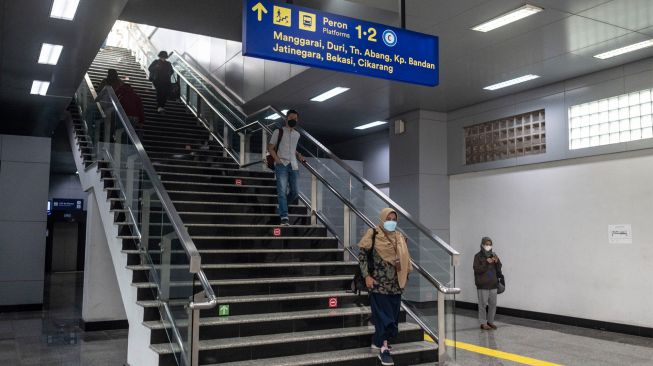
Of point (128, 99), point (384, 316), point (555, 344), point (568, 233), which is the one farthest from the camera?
point (128, 99)

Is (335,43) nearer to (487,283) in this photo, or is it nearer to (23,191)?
(487,283)

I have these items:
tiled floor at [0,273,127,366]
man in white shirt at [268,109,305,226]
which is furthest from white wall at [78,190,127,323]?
man in white shirt at [268,109,305,226]

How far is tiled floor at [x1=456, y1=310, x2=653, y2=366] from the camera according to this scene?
614 centimetres

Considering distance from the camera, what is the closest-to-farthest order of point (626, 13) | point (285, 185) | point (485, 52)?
point (626, 13) < point (285, 185) < point (485, 52)

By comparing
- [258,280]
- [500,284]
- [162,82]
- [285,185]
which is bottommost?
[500,284]

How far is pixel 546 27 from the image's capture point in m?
6.44

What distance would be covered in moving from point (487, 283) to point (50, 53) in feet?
21.9

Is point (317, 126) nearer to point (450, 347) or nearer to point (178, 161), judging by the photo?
point (178, 161)

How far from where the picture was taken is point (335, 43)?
4992 mm

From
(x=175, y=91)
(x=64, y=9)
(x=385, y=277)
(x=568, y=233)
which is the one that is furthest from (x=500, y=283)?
(x=175, y=91)

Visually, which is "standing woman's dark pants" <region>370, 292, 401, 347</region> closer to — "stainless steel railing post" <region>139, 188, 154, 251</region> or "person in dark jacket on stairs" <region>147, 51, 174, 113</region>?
"stainless steel railing post" <region>139, 188, 154, 251</region>

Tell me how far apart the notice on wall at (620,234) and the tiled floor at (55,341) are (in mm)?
6818

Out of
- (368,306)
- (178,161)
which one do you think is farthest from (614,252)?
(178,161)

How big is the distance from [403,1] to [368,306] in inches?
A: 129
